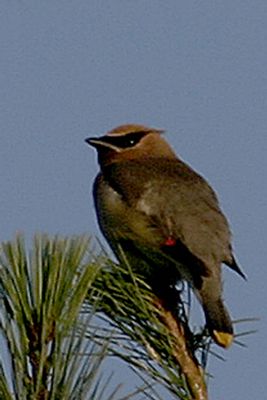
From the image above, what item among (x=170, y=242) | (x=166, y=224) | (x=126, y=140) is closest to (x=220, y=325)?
(x=170, y=242)

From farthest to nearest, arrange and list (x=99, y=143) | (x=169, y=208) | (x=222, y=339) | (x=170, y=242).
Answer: (x=99, y=143)
(x=169, y=208)
(x=170, y=242)
(x=222, y=339)

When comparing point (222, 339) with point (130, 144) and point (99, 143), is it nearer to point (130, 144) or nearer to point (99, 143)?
point (99, 143)

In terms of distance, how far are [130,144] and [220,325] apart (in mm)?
2796

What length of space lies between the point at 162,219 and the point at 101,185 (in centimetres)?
68

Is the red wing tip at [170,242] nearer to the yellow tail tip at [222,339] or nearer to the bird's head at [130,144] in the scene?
the yellow tail tip at [222,339]

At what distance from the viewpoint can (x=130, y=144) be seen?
17.9 ft

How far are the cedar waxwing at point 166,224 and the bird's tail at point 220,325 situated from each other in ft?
0.04

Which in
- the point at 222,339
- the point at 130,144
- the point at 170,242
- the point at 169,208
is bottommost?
the point at 222,339

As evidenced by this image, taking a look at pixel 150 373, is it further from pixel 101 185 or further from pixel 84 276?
pixel 101 185

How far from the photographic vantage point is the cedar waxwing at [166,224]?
352 cm

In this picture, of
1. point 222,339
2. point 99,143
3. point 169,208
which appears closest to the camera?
point 222,339

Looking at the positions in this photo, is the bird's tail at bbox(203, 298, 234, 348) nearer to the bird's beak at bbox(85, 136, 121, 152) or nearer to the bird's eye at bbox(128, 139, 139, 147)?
the bird's beak at bbox(85, 136, 121, 152)

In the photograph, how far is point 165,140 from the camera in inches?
225

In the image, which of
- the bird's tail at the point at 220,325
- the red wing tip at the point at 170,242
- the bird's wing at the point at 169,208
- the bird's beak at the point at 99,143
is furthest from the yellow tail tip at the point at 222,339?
the bird's beak at the point at 99,143
